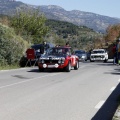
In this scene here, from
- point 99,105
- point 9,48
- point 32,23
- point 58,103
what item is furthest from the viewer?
point 32,23

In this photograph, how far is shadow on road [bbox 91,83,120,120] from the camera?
345 inches

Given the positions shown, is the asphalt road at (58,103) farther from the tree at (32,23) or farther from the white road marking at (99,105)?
the tree at (32,23)

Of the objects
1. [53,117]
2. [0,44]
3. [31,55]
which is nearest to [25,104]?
[53,117]

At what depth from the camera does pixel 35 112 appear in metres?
9.27

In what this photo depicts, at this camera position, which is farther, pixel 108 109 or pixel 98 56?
pixel 98 56

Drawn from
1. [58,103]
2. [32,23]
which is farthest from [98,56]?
[58,103]

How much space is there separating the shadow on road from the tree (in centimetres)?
3832

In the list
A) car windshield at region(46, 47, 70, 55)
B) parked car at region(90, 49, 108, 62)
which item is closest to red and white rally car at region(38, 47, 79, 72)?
car windshield at region(46, 47, 70, 55)

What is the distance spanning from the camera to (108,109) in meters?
9.85

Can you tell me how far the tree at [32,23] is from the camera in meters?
50.5

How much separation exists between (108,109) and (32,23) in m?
41.5

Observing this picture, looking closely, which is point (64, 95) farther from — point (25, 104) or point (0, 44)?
point (0, 44)

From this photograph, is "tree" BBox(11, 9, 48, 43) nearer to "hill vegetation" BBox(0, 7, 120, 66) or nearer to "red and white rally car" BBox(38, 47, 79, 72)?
"hill vegetation" BBox(0, 7, 120, 66)

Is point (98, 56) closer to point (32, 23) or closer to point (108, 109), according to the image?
point (32, 23)
